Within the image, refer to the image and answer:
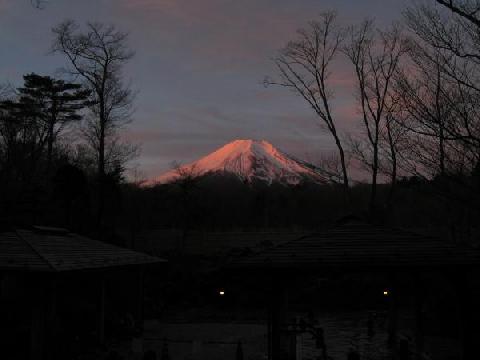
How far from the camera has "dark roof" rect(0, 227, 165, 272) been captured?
41.0 feet

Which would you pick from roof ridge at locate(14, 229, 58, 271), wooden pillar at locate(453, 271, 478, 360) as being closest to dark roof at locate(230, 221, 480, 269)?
wooden pillar at locate(453, 271, 478, 360)

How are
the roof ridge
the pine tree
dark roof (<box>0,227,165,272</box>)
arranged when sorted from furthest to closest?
the pine tree
dark roof (<box>0,227,165,272</box>)
the roof ridge

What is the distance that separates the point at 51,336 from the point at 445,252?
945 cm

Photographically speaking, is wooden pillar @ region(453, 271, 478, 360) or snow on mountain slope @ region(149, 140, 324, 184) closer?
wooden pillar @ region(453, 271, 478, 360)

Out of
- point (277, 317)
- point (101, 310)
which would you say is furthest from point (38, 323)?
point (277, 317)

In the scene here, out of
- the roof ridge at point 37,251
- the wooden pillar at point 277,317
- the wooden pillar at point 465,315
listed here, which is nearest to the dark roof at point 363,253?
the wooden pillar at point 465,315

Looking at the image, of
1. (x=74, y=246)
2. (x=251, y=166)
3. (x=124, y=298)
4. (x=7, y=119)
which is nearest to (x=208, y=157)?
(x=251, y=166)

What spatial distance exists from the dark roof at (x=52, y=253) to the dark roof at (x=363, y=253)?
4.46 meters

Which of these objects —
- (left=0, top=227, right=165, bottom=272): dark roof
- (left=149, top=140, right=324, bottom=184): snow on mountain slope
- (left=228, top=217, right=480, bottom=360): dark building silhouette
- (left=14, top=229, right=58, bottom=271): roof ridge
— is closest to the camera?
(left=228, top=217, right=480, bottom=360): dark building silhouette

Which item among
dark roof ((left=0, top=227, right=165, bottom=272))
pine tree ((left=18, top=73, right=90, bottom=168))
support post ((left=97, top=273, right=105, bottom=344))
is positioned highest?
pine tree ((left=18, top=73, right=90, bottom=168))

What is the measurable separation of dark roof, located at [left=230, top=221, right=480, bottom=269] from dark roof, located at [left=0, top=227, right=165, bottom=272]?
446cm

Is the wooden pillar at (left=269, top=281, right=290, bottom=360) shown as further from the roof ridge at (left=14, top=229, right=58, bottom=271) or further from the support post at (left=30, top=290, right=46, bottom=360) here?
the support post at (left=30, top=290, right=46, bottom=360)

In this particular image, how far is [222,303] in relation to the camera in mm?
30531

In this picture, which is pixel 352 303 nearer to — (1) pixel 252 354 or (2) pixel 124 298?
(2) pixel 124 298
